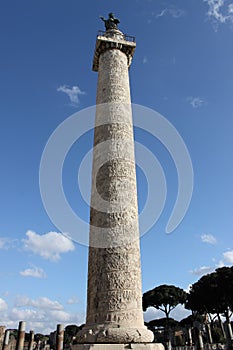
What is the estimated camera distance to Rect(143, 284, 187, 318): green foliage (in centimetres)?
3769

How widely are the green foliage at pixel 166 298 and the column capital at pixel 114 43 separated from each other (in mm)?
32441

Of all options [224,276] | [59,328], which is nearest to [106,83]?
[59,328]

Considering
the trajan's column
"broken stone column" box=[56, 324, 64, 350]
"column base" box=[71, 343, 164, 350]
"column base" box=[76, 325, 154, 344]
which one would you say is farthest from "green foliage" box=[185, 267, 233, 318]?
"column base" box=[71, 343, 164, 350]

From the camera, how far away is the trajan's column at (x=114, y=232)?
6.83 m

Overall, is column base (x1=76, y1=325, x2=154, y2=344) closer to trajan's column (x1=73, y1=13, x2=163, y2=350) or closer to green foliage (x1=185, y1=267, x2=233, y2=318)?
trajan's column (x1=73, y1=13, x2=163, y2=350)

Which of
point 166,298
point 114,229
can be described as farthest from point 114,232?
point 166,298

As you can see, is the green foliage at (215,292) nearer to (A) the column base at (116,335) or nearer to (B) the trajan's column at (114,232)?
(B) the trajan's column at (114,232)

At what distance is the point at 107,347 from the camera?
6375 mm

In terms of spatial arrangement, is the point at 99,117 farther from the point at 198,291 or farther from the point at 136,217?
the point at 198,291

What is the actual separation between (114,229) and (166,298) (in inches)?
1313

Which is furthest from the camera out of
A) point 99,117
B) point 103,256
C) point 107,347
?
point 99,117

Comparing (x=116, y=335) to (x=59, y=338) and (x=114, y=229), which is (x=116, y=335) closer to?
(x=114, y=229)

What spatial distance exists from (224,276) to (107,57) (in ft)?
76.7

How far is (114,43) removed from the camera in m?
12.0
